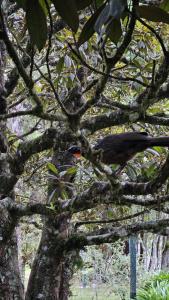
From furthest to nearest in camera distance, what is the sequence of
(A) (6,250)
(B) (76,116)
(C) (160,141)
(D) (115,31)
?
(A) (6,250) → (C) (160,141) → (B) (76,116) → (D) (115,31)

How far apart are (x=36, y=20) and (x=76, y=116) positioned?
2.07 feet

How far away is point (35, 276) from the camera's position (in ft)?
8.33

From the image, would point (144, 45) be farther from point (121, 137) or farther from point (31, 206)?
point (31, 206)

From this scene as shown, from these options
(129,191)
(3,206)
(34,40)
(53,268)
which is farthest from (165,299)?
(34,40)

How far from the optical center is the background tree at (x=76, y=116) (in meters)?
0.81

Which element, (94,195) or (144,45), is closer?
(94,195)

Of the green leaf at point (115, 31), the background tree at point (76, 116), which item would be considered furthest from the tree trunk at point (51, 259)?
the green leaf at point (115, 31)

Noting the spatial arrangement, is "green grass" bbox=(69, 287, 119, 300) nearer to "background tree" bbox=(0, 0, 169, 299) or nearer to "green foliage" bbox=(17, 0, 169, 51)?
"background tree" bbox=(0, 0, 169, 299)

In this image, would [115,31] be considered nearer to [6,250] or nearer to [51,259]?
[6,250]

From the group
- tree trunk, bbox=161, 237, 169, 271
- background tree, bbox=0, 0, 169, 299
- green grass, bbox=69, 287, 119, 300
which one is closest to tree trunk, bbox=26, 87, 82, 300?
background tree, bbox=0, 0, 169, 299

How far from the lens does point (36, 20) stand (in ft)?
2.40

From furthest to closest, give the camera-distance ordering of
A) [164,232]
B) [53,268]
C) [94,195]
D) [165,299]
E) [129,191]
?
[165,299] < [53,268] < [164,232] < [94,195] < [129,191]

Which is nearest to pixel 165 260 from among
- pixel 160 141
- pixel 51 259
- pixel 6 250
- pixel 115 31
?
pixel 51 259

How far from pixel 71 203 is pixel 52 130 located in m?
0.32
